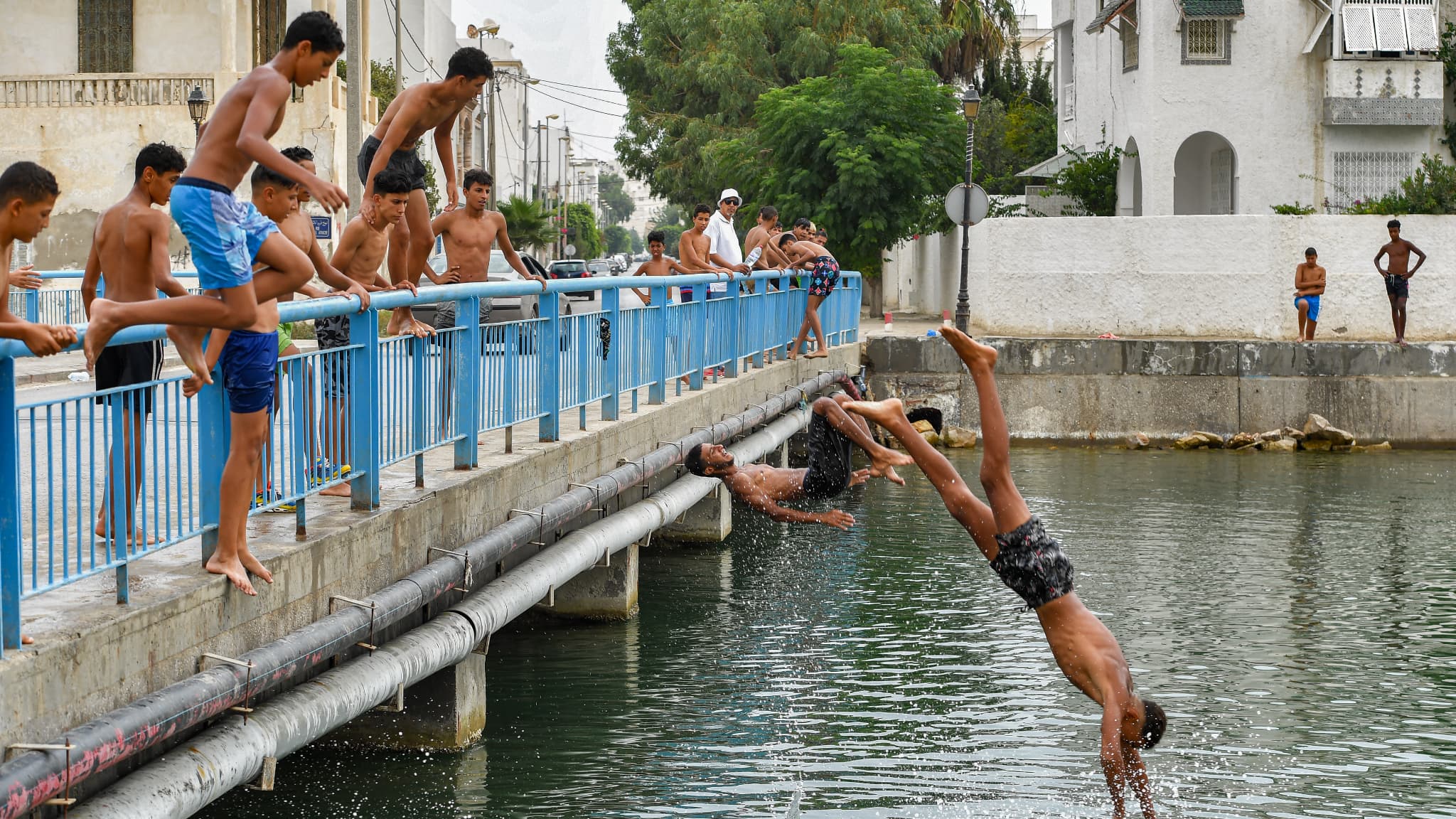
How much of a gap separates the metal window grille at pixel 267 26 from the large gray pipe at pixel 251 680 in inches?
933

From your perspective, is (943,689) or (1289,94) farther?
(1289,94)

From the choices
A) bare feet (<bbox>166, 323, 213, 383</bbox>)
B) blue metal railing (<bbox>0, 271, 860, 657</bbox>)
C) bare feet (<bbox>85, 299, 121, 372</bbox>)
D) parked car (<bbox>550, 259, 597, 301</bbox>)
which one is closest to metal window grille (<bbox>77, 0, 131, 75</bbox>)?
parked car (<bbox>550, 259, 597, 301</bbox>)

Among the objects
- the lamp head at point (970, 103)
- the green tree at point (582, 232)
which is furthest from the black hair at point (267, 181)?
the green tree at point (582, 232)

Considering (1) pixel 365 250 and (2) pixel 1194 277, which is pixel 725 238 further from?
(2) pixel 1194 277

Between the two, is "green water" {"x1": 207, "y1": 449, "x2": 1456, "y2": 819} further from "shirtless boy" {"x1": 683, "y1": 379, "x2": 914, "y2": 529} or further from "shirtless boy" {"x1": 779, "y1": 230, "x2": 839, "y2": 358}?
"shirtless boy" {"x1": 779, "y1": 230, "x2": 839, "y2": 358}

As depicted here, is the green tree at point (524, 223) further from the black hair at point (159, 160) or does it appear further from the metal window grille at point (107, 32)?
the black hair at point (159, 160)

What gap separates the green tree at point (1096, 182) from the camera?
34.4 meters

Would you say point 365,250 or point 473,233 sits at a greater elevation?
point 473,233

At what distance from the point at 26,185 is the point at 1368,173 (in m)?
31.2

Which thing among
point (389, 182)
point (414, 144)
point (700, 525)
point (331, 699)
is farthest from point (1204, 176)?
point (331, 699)

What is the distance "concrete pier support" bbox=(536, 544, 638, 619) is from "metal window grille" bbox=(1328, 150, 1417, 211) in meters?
24.6

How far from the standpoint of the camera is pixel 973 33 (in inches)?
1779

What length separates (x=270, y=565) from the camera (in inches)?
251

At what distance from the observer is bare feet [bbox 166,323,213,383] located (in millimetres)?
5891
